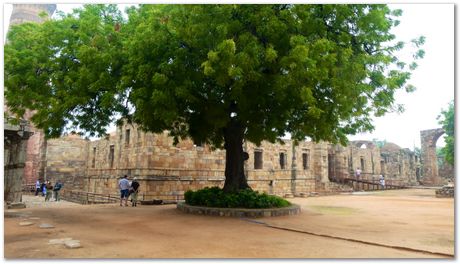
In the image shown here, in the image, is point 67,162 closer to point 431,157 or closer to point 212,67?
point 212,67

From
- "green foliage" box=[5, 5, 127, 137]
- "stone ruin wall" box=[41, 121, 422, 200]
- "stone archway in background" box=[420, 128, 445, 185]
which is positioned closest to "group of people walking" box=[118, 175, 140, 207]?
"stone ruin wall" box=[41, 121, 422, 200]

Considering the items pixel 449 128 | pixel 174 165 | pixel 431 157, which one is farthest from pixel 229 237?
pixel 431 157

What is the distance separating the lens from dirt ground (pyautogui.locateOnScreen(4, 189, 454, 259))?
20.2ft

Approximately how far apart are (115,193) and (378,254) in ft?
60.0

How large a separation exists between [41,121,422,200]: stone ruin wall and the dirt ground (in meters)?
7.74

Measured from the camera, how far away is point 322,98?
1018 cm

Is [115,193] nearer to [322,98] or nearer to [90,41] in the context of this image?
A: [90,41]

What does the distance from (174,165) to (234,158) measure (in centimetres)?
814

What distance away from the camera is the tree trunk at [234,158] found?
42.5 feet

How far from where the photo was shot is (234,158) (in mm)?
13070

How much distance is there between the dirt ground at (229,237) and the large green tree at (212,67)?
115 inches

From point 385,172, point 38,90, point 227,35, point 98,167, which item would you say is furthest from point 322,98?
point 385,172

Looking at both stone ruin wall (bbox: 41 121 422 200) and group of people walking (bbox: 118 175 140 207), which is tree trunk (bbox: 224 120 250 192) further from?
stone ruin wall (bbox: 41 121 422 200)

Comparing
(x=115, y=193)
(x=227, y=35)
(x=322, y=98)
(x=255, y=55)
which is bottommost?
(x=115, y=193)
